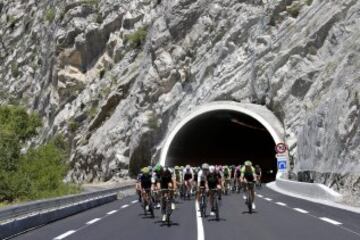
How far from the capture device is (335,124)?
29.9 metres

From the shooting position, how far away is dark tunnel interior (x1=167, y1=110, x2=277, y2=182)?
48938 mm

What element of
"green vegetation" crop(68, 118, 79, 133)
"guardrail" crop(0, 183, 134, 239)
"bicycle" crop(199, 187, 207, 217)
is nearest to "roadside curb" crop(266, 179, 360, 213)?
"bicycle" crop(199, 187, 207, 217)

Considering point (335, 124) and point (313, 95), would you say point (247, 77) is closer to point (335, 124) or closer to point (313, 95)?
point (313, 95)

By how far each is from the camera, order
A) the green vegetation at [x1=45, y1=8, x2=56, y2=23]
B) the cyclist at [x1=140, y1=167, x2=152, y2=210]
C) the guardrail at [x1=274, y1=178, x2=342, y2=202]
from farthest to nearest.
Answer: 1. the green vegetation at [x1=45, y1=8, x2=56, y2=23]
2. the guardrail at [x1=274, y1=178, x2=342, y2=202]
3. the cyclist at [x1=140, y1=167, x2=152, y2=210]

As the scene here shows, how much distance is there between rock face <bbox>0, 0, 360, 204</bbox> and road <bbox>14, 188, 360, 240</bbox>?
12.7 ft

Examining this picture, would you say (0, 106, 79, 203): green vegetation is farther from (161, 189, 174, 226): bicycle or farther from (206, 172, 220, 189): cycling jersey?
(206, 172, 220, 189): cycling jersey

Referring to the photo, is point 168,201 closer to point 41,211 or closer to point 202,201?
point 202,201

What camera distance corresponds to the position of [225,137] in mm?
57906

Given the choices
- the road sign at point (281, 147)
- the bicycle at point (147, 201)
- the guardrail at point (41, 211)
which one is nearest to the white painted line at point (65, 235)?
the guardrail at point (41, 211)

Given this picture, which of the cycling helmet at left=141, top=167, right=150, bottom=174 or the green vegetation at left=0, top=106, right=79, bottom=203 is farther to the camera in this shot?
the green vegetation at left=0, top=106, right=79, bottom=203

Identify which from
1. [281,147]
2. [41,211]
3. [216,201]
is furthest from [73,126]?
[216,201]

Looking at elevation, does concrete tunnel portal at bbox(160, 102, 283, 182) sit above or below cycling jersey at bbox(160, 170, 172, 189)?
above

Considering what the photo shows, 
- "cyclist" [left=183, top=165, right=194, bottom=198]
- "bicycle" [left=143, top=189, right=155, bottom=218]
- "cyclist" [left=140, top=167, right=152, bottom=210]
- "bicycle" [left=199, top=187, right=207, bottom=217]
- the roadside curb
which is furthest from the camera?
"cyclist" [left=183, top=165, right=194, bottom=198]

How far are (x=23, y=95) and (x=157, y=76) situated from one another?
109ft
